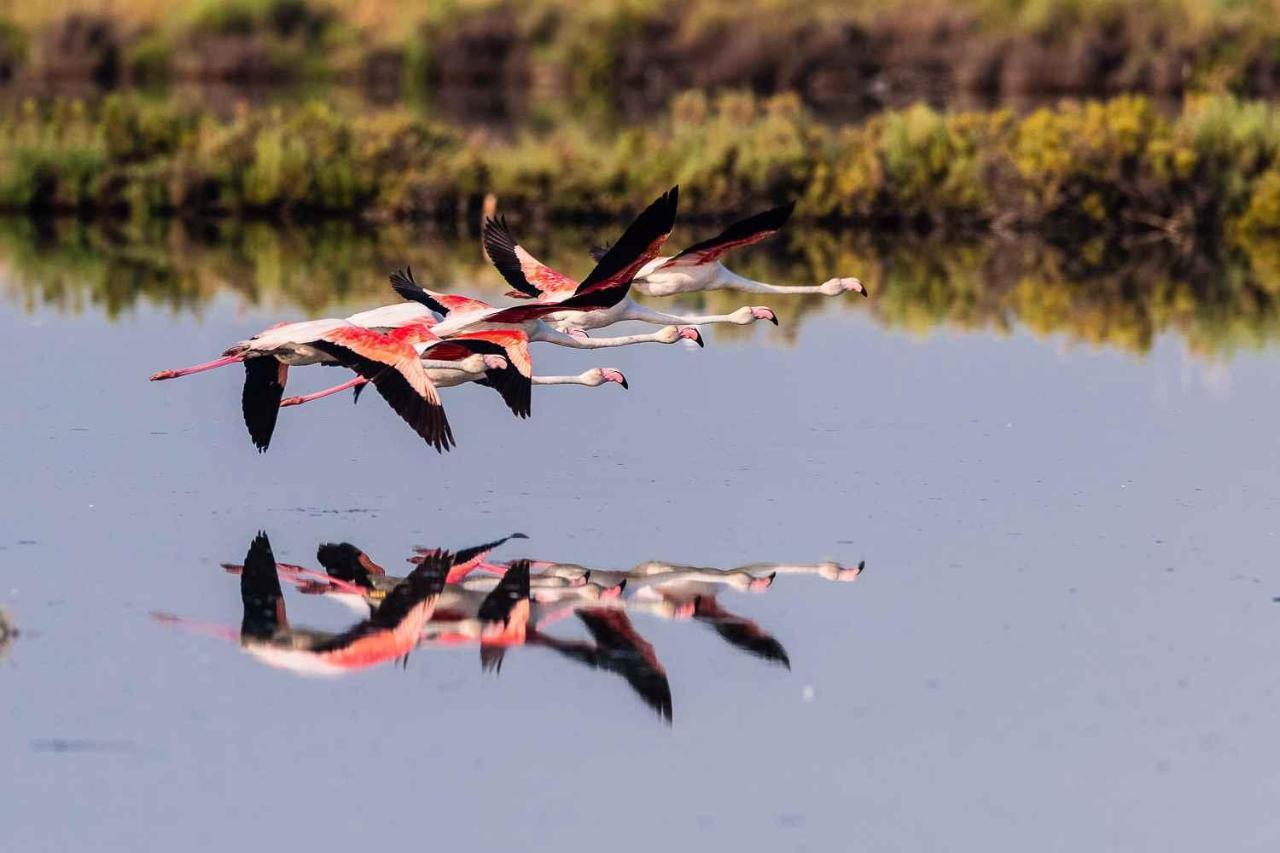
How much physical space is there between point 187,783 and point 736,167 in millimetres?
15655

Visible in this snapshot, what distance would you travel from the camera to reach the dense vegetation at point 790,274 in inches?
660

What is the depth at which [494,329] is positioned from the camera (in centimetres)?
939

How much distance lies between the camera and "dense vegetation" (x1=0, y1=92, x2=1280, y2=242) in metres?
21.7

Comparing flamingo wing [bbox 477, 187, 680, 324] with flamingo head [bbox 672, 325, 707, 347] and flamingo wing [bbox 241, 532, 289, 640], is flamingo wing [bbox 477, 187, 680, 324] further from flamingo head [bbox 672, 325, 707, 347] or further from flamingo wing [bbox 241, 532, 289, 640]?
flamingo wing [bbox 241, 532, 289, 640]

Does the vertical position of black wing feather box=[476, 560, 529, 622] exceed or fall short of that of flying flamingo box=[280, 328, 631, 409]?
it falls short

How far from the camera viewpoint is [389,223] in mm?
21906

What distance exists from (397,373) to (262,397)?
1.15 metres

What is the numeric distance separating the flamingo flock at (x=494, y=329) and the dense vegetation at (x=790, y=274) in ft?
19.6

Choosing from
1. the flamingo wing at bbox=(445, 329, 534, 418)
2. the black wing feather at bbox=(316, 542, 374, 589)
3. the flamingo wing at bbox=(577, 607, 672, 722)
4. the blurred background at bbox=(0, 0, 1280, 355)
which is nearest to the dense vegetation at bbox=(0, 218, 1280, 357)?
the blurred background at bbox=(0, 0, 1280, 355)

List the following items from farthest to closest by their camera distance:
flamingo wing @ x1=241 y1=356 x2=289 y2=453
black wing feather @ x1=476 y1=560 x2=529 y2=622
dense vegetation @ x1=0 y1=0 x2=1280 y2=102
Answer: dense vegetation @ x1=0 y1=0 x2=1280 y2=102
flamingo wing @ x1=241 y1=356 x2=289 y2=453
black wing feather @ x1=476 y1=560 x2=529 y2=622

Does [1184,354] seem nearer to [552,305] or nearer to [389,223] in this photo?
[552,305]

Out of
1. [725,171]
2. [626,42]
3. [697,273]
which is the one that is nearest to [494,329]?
[697,273]

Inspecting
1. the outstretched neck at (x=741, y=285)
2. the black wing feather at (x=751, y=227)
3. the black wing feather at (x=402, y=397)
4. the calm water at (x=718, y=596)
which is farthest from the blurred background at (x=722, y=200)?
the black wing feather at (x=402, y=397)

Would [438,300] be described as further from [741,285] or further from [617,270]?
[741,285]
